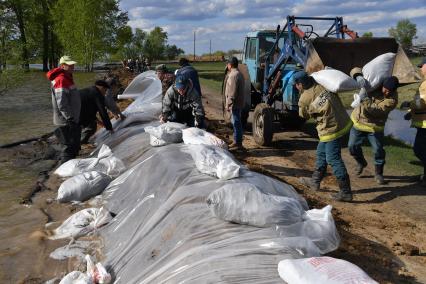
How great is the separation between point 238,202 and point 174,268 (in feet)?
2.13

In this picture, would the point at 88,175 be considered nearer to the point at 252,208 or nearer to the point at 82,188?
the point at 82,188

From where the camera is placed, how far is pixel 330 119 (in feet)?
17.8

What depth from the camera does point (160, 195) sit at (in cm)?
418

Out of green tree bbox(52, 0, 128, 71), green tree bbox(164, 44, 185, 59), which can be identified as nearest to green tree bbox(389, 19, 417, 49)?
green tree bbox(164, 44, 185, 59)

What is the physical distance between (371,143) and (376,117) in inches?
15.2

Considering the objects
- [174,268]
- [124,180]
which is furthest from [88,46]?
[174,268]

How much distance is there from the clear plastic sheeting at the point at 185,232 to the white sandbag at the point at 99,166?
0.57 m

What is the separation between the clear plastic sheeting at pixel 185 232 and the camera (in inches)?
105

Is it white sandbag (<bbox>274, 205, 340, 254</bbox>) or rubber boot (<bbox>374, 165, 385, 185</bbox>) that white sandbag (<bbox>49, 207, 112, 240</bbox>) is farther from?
rubber boot (<bbox>374, 165, 385, 185</bbox>)

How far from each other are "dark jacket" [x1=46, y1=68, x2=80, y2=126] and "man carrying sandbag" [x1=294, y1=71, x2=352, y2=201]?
3307 mm

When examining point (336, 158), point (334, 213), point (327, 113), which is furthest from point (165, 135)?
point (334, 213)

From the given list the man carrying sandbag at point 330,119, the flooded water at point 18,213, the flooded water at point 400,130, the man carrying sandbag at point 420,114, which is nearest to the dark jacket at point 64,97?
the flooded water at point 18,213

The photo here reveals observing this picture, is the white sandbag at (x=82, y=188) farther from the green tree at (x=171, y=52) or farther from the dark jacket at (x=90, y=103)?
the green tree at (x=171, y=52)

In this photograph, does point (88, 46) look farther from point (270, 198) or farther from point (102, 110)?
point (270, 198)
